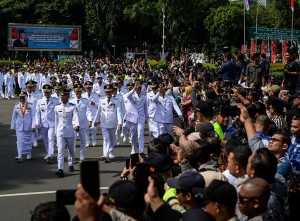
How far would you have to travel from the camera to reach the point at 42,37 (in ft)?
162

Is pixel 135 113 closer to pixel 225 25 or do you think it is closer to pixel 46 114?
pixel 46 114

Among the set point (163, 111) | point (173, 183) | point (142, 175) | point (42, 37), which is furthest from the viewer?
point (42, 37)

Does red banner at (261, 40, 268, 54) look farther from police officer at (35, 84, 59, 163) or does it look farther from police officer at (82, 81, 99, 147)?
police officer at (35, 84, 59, 163)

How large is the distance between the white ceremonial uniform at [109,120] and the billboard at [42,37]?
3462 centimetres

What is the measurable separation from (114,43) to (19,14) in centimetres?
1040

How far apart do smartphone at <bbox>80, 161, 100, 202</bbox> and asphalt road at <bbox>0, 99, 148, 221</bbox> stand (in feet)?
20.0

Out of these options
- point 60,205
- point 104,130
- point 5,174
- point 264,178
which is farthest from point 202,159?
point 104,130

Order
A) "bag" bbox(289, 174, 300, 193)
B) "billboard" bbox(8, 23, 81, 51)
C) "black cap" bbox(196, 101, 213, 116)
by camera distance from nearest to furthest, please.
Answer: "bag" bbox(289, 174, 300, 193), "black cap" bbox(196, 101, 213, 116), "billboard" bbox(8, 23, 81, 51)

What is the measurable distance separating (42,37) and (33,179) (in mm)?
38850

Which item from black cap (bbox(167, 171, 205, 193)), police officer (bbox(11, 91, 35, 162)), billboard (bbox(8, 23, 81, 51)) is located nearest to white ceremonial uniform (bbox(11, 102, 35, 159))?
police officer (bbox(11, 91, 35, 162))

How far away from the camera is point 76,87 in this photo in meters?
15.8

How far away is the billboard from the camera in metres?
48.2

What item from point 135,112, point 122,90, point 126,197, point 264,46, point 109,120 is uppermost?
point 264,46

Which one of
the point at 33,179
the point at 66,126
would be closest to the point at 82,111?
the point at 66,126
